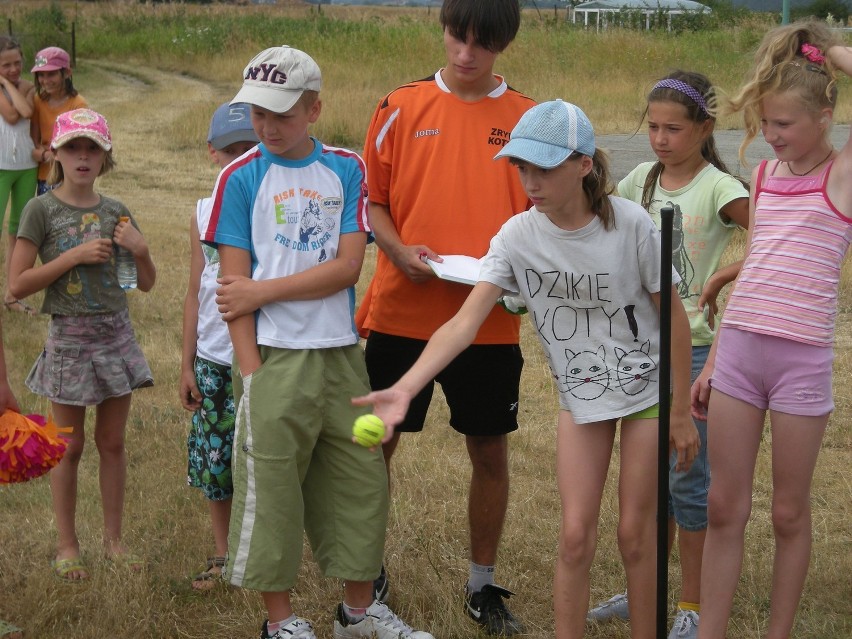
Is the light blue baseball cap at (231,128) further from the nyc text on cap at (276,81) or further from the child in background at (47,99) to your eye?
the child in background at (47,99)

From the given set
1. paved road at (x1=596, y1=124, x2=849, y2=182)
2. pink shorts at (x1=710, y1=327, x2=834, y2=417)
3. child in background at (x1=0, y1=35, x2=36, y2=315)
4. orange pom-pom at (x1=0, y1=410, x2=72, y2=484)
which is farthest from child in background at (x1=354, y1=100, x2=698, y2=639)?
paved road at (x1=596, y1=124, x2=849, y2=182)

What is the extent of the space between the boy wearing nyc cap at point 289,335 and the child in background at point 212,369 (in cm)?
47

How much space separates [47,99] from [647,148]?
10.6m

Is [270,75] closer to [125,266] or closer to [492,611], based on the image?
[125,266]

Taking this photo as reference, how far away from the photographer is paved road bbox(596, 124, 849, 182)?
14289mm

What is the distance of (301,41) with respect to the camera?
30875 millimetres

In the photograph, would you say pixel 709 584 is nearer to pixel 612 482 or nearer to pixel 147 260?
pixel 612 482

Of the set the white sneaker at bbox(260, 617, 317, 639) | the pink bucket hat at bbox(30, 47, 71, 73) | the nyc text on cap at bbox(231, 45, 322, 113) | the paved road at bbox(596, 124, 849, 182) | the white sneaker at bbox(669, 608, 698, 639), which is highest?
the nyc text on cap at bbox(231, 45, 322, 113)

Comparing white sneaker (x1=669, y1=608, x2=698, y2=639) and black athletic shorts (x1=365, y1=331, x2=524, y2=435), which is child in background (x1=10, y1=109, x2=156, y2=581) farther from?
white sneaker (x1=669, y1=608, x2=698, y2=639)

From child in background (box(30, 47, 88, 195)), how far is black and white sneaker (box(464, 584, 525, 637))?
5.84 meters

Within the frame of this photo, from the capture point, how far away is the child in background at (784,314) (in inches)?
120

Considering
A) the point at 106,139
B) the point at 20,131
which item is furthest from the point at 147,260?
the point at 20,131

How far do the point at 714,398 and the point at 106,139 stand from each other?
242cm

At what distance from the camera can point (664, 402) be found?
267cm
